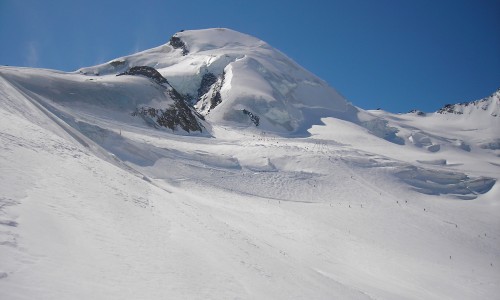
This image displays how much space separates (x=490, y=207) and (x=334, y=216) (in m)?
17.4

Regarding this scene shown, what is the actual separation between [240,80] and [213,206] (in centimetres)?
5238

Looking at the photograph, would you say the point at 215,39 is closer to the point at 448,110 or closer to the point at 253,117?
the point at 253,117

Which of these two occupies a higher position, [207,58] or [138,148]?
[207,58]

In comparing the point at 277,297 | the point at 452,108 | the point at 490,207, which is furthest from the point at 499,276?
the point at 452,108

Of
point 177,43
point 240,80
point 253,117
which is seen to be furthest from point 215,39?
point 253,117

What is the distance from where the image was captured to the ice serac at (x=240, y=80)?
200ft

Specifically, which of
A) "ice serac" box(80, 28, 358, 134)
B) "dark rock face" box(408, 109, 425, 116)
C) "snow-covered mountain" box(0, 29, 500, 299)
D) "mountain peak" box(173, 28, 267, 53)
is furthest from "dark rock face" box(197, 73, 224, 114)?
"dark rock face" box(408, 109, 425, 116)

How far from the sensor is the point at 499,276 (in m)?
20.3

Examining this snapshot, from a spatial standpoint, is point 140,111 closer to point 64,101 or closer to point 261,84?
point 64,101

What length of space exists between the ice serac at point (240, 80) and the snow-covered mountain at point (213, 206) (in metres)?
0.80

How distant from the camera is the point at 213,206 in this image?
20359mm

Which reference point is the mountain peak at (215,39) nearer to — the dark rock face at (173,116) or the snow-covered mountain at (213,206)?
the snow-covered mountain at (213,206)

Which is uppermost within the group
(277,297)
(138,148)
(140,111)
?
(140,111)

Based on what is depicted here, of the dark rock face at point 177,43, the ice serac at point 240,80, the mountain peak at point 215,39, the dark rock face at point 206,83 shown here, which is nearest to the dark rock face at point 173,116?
the ice serac at point 240,80
